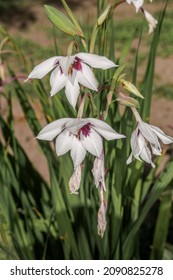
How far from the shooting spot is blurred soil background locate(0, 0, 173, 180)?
2.79 meters

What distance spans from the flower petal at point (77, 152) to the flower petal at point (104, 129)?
0.15ft

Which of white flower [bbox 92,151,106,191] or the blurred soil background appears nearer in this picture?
white flower [bbox 92,151,106,191]

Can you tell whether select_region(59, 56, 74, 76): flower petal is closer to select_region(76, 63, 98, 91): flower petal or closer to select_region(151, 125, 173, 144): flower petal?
select_region(76, 63, 98, 91): flower petal

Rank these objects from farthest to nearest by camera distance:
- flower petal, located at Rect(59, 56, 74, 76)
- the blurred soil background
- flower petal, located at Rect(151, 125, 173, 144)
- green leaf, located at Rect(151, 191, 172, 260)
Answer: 1. the blurred soil background
2. green leaf, located at Rect(151, 191, 172, 260)
3. flower petal, located at Rect(151, 125, 173, 144)
4. flower petal, located at Rect(59, 56, 74, 76)

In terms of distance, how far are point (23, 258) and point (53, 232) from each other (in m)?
0.13

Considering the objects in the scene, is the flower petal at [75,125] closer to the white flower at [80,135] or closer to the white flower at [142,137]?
the white flower at [80,135]

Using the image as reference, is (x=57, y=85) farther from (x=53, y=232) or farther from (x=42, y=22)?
(x=42, y=22)

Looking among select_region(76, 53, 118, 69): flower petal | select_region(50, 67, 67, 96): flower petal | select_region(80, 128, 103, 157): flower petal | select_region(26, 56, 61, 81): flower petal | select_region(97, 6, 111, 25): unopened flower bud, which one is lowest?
select_region(80, 128, 103, 157): flower petal

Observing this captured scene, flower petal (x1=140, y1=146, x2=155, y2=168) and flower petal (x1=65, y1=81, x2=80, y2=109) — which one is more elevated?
flower petal (x1=65, y1=81, x2=80, y2=109)

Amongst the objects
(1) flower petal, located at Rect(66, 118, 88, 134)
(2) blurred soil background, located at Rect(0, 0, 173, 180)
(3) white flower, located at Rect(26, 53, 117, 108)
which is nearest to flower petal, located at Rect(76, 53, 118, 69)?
(3) white flower, located at Rect(26, 53, 117, 108)

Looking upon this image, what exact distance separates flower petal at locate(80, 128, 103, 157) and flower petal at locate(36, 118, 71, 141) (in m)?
0.05

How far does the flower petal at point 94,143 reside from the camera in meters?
1.03

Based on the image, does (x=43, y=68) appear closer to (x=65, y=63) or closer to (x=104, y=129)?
(x=65, y=63)

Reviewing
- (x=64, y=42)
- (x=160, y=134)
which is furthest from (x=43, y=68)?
(x=64, y=42)
